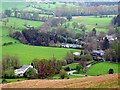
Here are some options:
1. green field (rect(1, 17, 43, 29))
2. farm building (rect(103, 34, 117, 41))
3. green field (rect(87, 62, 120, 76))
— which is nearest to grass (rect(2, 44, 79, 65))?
green field (rect(87, 62, 120, 76))

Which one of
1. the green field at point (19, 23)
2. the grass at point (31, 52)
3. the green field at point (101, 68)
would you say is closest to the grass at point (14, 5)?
the green field at point (19, 23)

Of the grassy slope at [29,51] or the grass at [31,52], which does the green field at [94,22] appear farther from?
the grass at [31,52]

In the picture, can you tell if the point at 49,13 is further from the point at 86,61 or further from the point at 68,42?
the point at 86,61

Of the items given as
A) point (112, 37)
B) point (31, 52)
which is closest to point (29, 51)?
point (31, 52)

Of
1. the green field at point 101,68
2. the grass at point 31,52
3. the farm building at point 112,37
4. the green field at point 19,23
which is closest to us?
the green field at point 101,68

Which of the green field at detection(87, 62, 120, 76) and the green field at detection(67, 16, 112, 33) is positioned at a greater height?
the green field at detection(67, 16, 112, 33)

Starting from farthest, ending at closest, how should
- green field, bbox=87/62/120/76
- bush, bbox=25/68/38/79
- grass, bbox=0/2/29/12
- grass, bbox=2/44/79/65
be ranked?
grass, bbox=0/2/29/12
grass, bbox=2/44/79/65
green field, bbox=87/62/120/76
bush, bbox=25/68/38/79

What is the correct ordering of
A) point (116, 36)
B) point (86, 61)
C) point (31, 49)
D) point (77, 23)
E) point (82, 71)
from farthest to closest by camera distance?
point (77, 23) → point (116, 36) → point (31, 49) → point (86, 61) → point (82, 71)

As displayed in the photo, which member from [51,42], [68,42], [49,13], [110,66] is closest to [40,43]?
[51,42]

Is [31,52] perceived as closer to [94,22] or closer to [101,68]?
[101,68]

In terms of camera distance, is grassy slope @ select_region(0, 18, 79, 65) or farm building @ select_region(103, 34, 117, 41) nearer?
grassy slope @ select_region(0, 18, 79, 65)

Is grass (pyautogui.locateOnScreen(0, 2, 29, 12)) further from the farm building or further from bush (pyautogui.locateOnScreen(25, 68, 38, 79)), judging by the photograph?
bush (pyautogui.locateOnScreen(25, 68, 38, 79))
